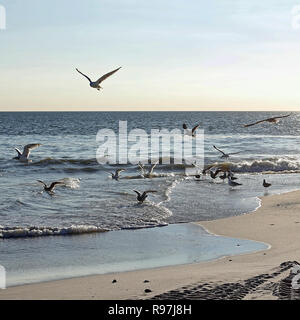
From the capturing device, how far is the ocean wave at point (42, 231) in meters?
11.8

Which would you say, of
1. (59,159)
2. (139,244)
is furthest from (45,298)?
(59,159)

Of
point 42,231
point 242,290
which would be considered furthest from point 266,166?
point 242,290

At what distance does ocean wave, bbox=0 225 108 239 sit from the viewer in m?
11.8

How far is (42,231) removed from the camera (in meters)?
11.9

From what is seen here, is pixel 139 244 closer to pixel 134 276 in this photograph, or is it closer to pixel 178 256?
pixel 178 256

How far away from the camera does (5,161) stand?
29609mm

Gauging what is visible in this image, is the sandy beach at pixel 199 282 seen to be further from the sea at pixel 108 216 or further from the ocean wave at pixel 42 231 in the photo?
the ocean wave at pixel 42 231

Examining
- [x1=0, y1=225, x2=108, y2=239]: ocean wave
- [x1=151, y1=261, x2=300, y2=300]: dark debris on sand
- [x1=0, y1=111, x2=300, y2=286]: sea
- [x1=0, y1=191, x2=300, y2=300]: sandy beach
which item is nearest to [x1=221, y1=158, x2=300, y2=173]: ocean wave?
[x1=0, y1=111, x2=300, y2=286]: sea

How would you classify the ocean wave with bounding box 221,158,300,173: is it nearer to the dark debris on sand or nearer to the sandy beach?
the sandy beach

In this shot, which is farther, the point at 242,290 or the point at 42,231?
the point at 42,231

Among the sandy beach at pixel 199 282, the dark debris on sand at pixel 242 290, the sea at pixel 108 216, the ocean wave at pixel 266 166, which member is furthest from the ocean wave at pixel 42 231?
the ocean wave at pixel 266 166

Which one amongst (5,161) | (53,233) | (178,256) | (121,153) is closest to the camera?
(178,256)

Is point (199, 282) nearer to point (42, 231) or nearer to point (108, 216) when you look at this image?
point (42, 231)
